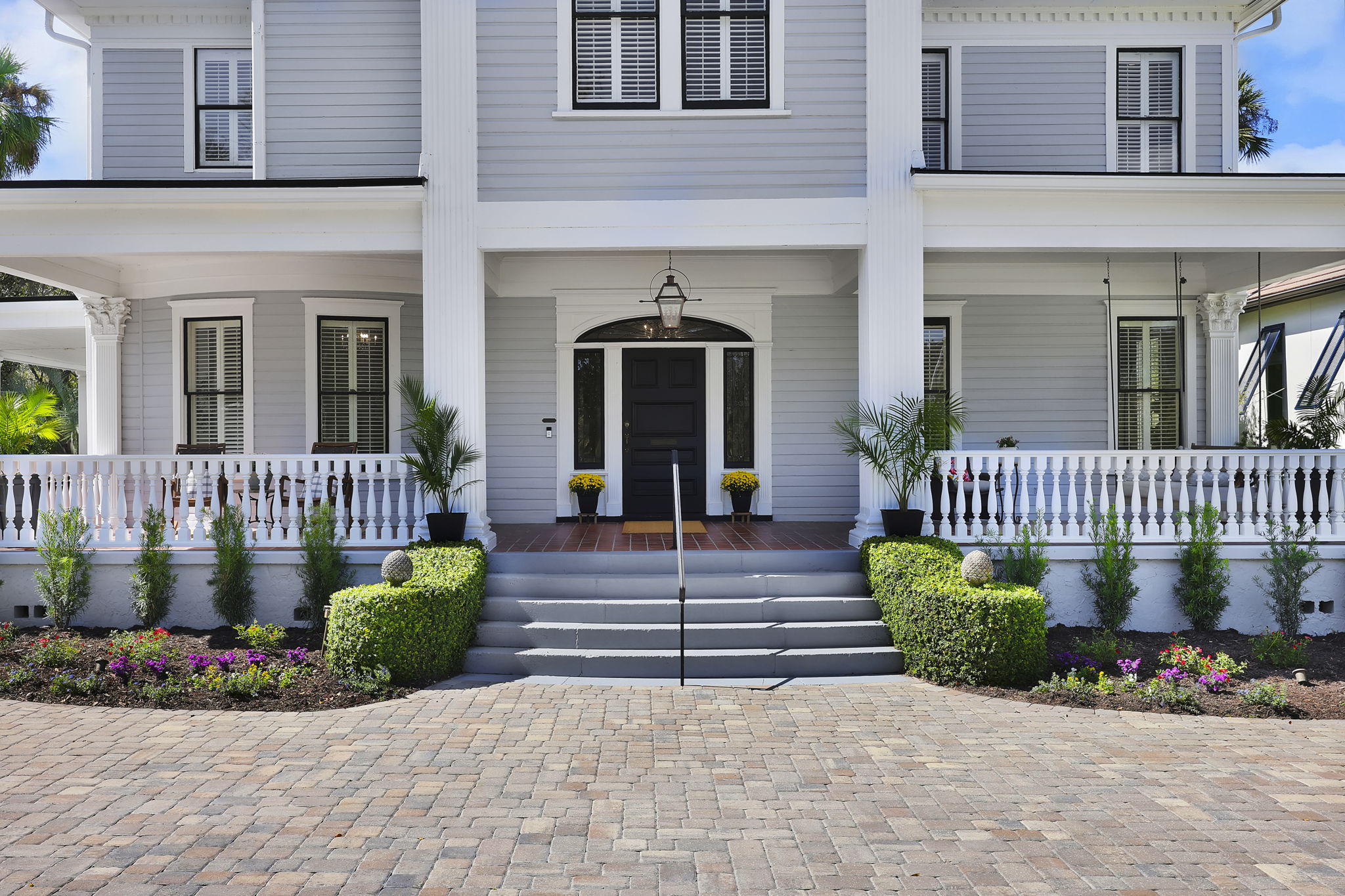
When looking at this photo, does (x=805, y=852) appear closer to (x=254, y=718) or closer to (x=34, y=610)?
(x=254, y=718)

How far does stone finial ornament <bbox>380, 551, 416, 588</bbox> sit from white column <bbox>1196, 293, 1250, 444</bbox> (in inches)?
385

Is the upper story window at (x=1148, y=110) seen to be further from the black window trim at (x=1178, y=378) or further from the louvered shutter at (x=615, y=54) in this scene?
the louvered shutter at (x=615, y=54)

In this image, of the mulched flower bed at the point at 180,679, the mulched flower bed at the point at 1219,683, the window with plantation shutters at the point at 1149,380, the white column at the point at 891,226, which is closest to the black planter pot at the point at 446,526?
the mulched flower bed at the point at 180,679

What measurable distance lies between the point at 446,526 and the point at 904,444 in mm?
4218

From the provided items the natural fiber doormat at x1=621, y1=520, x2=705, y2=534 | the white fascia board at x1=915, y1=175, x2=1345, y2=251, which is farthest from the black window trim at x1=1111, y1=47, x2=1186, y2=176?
the natural fiber doormat at x1=621, y1=520, x2=705, y2=534

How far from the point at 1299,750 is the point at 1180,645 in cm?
199

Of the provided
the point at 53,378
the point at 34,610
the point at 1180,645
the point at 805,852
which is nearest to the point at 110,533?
the point at 34,610

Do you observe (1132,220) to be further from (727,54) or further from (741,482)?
(741,482)

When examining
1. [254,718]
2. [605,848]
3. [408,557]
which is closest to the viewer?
[605,848]

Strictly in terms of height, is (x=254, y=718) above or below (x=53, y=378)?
below

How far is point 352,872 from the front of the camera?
3.71 metres

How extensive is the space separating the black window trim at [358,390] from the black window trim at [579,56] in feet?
12.3

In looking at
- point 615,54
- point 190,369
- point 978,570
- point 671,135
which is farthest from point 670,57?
point 190,369

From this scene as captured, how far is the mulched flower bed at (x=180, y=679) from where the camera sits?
616 cm
